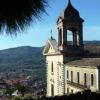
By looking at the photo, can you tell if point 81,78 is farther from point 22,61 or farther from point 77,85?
point 22,61

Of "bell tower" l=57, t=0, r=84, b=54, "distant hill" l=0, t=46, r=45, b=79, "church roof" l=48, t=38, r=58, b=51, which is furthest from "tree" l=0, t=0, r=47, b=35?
"distant hill" l=0, t=46, r=45, b=79

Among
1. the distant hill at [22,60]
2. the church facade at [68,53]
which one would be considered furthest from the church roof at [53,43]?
the distant hill at [22,60]

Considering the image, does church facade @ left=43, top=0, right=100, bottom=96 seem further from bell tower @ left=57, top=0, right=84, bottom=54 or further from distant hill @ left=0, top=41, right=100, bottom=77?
distant hill @ left=0, top=41, right=100, bottom=77

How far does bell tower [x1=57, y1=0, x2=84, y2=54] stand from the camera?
4222 centimetres

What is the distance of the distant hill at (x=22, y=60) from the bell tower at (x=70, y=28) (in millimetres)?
95170

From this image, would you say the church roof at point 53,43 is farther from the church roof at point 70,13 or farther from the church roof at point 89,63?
the church roof at point 89,63

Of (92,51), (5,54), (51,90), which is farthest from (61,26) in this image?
(5,54)

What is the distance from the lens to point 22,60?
165875 mm

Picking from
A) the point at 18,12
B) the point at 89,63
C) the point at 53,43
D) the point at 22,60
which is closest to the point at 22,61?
the point at 22,60

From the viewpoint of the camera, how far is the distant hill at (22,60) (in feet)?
489

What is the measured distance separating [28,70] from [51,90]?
101377 mm

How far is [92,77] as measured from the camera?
109 ft

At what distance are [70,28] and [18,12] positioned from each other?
36506 mm

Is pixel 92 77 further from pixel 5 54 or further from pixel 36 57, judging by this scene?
pixel 5 54
